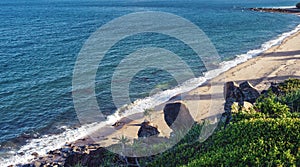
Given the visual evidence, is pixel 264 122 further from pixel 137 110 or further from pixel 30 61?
pixel 30 61

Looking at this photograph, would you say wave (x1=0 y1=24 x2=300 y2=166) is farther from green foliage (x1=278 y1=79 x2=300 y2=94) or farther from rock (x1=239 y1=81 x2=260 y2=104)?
green foliage (x1=278 y1=79 x2=300 y2=94)

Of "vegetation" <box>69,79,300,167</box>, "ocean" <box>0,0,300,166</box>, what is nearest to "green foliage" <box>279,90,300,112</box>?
"vegetation" <box>69,79,300,167</box>

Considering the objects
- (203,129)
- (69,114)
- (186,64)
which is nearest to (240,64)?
(186,64)

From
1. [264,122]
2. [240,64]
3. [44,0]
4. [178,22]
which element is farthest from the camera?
Answer: [44,0]

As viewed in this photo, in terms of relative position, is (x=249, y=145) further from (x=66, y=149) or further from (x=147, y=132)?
(x=66, y=149)

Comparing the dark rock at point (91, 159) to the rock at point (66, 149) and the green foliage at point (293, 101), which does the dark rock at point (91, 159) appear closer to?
the rock at point (66, 149)

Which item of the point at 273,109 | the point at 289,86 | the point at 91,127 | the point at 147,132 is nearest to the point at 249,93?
the point at 289,86
